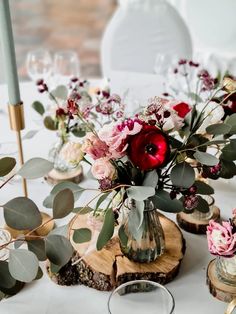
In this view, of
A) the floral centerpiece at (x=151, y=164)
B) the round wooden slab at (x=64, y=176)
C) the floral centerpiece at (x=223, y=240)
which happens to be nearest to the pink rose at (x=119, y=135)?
the floral centerpiece at (x=151, y=164)

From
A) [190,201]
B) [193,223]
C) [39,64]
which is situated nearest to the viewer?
[190,201]

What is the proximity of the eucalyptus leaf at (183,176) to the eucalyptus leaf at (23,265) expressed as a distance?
278 millimetres

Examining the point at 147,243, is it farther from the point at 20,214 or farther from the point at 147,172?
the point at 20,214

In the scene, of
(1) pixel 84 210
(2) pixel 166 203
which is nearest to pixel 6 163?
(1) pixel 84 210

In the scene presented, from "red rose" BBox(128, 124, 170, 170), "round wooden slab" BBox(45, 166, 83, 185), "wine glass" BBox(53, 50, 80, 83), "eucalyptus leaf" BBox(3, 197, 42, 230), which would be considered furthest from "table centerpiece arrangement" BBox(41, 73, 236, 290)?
"wine glass" BBox(53, 50, 80, 83)

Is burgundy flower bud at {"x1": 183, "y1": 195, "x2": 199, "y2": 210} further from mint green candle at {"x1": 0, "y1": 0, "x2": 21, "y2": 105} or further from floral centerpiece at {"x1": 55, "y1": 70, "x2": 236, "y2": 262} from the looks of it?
mint green candle at {"x1": 0, "y1": 0, "x2": 21, "y2": 105}

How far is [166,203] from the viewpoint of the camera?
0.96 metres

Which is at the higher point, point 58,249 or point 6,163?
point 6,163

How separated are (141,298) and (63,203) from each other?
21 cm

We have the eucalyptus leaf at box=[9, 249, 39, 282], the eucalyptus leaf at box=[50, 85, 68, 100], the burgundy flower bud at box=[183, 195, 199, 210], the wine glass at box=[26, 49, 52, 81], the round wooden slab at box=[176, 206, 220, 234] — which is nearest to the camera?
the eucalyptus leaf at box=[9, 249, 39, 282]

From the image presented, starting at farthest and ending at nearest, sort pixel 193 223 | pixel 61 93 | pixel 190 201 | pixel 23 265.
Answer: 1. pixel 61 93
2. pixel 193 223
3. pixel 190 201
4. pixel 23 265

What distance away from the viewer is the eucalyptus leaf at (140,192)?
89cm

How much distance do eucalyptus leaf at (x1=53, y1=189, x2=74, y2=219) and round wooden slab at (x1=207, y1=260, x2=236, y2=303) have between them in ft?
1.09

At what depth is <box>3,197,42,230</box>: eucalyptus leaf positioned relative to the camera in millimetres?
875
